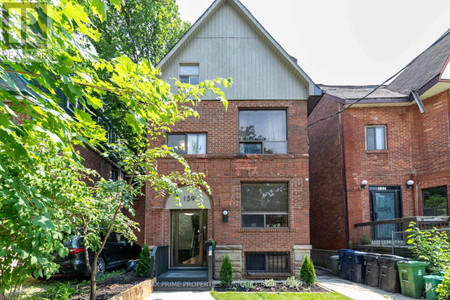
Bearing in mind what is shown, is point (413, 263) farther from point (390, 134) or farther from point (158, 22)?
point (158, 22)

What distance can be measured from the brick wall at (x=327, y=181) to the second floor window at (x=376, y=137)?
1.11 m

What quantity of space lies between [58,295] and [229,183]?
6.66m

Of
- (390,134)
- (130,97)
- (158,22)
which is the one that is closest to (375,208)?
(390,134)

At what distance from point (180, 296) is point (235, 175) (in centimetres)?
453

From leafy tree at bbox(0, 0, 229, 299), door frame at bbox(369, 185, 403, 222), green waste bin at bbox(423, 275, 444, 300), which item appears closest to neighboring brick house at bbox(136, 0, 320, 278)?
door frame at bbox(369, 185, 403, 222)

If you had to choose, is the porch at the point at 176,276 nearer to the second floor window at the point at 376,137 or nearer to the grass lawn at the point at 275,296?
the grass lawn at the point at 275,296

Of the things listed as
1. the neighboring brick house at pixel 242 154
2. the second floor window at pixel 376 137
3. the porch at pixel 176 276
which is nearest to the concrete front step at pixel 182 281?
the porch at pixel 176 276

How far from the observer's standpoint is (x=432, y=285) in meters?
8.46

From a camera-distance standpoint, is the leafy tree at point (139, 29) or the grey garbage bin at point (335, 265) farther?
the leafy tree at point (139, 29)

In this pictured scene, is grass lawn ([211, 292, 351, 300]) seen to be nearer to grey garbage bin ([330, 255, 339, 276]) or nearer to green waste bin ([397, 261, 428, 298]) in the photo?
green waste bin ([397, 261, 428, 298])

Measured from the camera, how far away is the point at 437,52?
1530 centimetres

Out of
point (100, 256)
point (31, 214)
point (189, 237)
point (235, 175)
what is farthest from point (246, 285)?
point (31, 214)

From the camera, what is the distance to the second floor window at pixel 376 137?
Result: 48.1 ft

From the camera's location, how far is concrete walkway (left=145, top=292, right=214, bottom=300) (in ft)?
30.1
